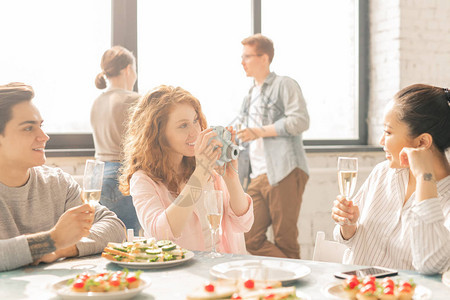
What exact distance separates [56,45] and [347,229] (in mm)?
2619

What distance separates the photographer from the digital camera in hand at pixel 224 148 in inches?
72.9

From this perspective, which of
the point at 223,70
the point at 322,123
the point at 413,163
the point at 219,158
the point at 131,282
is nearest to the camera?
the point at 131,282

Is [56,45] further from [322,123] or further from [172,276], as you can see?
[172,276]

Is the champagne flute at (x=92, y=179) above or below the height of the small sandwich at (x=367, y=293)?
above

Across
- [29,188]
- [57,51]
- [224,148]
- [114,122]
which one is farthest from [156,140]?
[57,51]

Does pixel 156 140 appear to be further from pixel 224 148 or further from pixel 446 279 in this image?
pixel 446 279

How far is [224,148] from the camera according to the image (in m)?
1.86

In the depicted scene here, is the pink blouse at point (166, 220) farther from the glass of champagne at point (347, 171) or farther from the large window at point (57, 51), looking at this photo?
the large window at point (57, 51)

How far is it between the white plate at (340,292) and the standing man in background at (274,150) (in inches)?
94.8

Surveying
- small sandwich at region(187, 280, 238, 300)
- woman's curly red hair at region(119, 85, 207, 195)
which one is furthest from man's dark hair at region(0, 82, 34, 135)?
small sandwich at region(187, 280, 238, 300)

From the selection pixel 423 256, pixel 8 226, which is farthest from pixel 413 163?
pixel 8 226

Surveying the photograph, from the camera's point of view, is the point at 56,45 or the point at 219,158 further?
the point at 56,45

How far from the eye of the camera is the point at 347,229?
170cm

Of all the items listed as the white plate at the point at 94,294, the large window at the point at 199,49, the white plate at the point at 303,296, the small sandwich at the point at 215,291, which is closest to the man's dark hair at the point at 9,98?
the white plate at the point at 94,294
